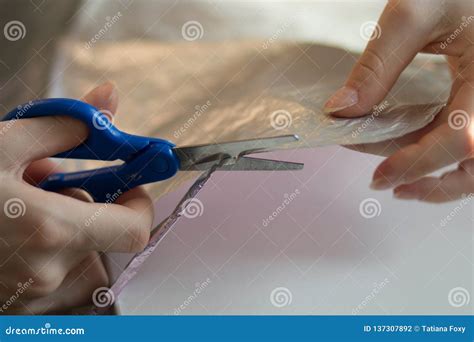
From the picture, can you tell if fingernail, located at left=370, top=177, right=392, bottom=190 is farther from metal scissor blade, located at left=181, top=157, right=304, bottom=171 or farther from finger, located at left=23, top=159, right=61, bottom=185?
finger, located at left=23, top=159, right=61, bottom=185

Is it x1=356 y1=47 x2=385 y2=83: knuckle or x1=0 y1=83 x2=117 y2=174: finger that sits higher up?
x1=356 y1=47 x2=385 y2=83: knuckle

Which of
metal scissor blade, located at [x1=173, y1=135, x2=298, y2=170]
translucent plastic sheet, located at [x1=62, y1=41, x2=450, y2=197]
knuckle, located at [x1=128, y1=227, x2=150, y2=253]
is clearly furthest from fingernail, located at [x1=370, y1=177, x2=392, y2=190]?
knuckle, located at [x1=128, y1=227, x2=150, y2=253]

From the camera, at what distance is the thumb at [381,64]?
719 mm

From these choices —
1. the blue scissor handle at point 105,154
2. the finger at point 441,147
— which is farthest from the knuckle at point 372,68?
the blue scissor handle at point 105,154

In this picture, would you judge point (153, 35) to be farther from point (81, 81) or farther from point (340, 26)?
point (340, 26)

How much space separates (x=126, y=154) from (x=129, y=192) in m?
0.06

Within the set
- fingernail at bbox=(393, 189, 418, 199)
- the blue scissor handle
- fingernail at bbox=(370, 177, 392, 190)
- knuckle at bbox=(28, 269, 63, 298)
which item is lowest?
knuckle at bbox=(28, 269, 63, 298)

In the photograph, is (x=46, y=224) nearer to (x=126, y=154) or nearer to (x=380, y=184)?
(x=126, y=154)

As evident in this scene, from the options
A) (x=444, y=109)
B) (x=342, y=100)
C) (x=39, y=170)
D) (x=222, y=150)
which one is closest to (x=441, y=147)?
(x=444, y=109)

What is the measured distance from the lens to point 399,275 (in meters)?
0.77

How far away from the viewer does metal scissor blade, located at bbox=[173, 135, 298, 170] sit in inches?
25.3

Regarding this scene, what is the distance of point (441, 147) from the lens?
77cm

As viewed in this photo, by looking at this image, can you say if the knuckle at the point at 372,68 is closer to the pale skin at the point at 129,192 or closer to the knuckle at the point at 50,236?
the pale skin at the point at 129,192
